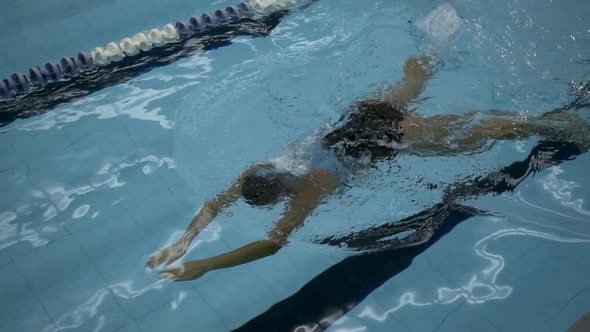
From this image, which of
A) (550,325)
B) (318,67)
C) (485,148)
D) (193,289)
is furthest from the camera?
(318,67)

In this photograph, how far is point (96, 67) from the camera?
12.5 feet

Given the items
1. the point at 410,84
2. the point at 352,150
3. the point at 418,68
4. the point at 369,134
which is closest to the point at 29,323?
the point at 352,150

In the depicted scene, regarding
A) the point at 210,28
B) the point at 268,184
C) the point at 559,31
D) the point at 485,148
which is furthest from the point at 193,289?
the point at 559,31

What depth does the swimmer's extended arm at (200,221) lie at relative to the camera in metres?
2.52

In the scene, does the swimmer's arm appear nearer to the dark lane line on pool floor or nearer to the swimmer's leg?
the swimmer's leg

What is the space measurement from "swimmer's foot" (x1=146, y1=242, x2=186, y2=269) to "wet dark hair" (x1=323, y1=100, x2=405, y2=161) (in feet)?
3.25

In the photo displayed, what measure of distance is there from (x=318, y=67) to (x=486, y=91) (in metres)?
1.20

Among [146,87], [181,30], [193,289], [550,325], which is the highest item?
[181,30]

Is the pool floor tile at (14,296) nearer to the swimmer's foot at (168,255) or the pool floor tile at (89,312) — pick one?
the pool floor tile at (89,312)

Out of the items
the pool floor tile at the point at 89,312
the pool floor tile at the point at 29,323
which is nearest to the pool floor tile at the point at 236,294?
the pool floor tile at the point at 89,312

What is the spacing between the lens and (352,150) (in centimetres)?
269

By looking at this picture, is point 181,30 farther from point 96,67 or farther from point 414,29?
point 414,29

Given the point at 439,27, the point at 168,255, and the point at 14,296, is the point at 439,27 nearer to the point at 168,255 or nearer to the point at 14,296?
the point at 168,255

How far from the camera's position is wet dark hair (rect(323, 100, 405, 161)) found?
8.67 feet
